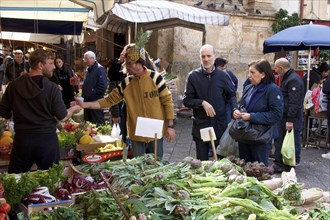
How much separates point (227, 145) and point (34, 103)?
95.3 inches

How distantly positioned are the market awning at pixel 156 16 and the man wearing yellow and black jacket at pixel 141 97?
132 inches

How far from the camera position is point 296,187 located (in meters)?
3.75

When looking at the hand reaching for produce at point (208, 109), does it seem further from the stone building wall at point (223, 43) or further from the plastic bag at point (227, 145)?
the stone building wall at point (223, 43)

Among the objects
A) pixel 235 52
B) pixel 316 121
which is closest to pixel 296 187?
pixel 316 121

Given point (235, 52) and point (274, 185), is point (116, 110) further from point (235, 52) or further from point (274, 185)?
point (235, 52)

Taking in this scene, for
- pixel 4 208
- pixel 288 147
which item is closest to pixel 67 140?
pixel 4 208

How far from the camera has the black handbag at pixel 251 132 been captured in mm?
4930

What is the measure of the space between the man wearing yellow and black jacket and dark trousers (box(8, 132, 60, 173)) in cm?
74

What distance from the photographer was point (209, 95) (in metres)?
5.27

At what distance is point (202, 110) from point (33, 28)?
6734mm

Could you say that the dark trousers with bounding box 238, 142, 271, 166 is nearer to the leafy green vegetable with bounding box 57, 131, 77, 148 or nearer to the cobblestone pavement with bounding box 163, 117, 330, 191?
the cobblestone pavement with bounding box 163, 117, 330, 191

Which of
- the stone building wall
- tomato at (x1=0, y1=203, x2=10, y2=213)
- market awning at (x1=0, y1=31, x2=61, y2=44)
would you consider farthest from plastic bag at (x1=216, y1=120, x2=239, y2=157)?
market awning at (x1=0, y1=31, x2=61, y2=44)

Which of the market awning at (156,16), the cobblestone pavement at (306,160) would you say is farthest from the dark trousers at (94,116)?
the market awning at (156,16)

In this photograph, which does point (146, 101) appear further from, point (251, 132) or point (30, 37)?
point (30, 37)
